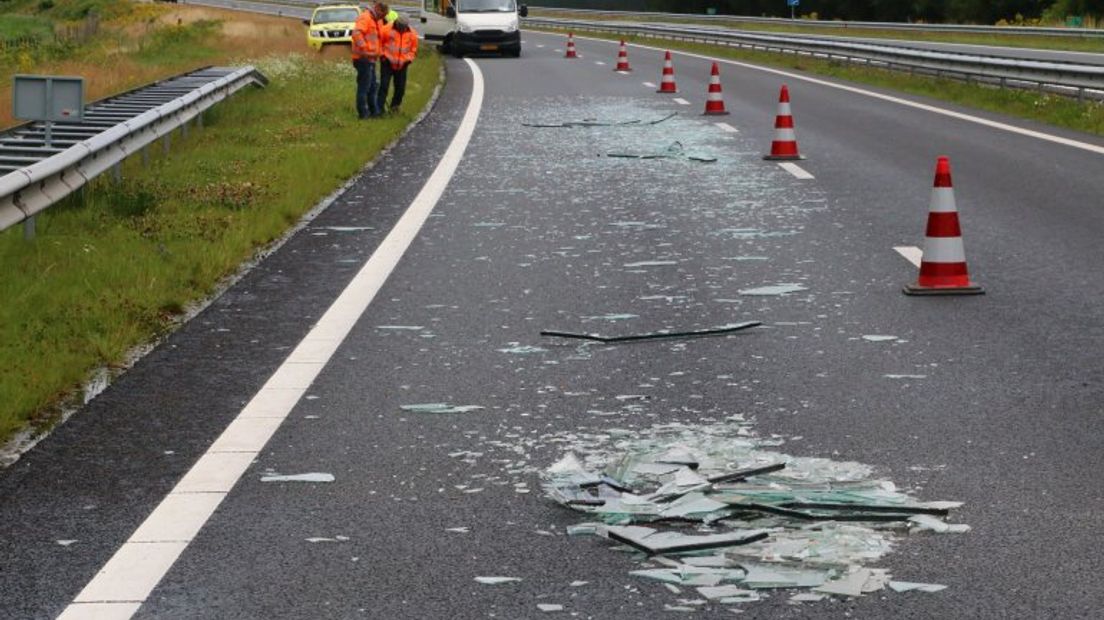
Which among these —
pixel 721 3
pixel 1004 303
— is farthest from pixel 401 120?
pixel 721 3

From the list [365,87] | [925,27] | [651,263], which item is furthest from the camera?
[925,27]

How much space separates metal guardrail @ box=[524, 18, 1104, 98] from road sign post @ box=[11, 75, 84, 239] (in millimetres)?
13458

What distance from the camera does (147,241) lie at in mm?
11578

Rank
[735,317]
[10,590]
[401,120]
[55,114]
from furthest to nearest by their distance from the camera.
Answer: [401,120], [55,114], [735,317], [10,590]

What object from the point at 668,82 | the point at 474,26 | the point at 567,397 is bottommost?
the point at 567,397

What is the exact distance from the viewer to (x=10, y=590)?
478cm

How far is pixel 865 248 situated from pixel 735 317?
2768mm

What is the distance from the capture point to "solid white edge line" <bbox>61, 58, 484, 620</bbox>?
187 inches

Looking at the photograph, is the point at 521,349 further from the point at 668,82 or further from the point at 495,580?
the point at 668,82

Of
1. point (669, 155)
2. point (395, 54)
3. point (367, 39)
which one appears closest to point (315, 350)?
point (669, 155)

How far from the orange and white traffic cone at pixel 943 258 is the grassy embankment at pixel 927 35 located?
3658 cm

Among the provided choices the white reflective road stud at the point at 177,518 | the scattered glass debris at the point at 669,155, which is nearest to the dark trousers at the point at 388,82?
the scattered glass debris at the point at 669,155

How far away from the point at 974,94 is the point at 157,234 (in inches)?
722

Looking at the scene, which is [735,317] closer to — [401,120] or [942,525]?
[942,525]
